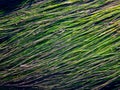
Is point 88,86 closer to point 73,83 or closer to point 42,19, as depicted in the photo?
point 73,83

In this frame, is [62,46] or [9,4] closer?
[62,46]


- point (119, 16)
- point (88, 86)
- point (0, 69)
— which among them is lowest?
point (88, 86)

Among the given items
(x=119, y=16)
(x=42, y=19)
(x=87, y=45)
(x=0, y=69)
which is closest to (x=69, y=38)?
(x=87, y=45)

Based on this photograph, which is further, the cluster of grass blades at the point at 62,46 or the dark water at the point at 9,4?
the dark water at the point at 9,4

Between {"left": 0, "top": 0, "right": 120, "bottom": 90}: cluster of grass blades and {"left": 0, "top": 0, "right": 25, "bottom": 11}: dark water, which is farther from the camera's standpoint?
{"left": 0, "top": 0, "right": 25, "bottom": 11}: dark water

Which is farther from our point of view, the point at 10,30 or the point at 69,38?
the point at 10,30

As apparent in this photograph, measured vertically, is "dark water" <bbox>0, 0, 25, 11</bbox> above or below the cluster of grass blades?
above

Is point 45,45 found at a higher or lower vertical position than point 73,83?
higher

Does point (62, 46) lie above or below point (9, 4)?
below
